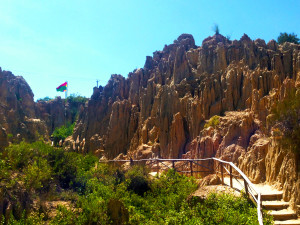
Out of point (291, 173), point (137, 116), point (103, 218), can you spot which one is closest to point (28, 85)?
point (137, 116)

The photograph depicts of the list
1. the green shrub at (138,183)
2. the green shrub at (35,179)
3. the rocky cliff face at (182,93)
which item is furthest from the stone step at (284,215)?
the rocky cliff face at (182,93)

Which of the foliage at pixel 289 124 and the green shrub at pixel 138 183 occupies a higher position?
the foliage at pixel 289 124

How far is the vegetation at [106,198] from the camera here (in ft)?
28.7

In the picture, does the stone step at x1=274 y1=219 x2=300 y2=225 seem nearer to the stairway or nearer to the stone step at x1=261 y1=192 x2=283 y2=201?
the stairway

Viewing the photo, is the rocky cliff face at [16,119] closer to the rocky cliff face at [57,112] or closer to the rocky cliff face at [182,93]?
the rocky cliff face at [182,93]

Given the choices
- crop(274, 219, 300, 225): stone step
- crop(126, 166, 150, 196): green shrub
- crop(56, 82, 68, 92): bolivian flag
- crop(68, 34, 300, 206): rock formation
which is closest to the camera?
crop(274, 219, 300, 225): stone step

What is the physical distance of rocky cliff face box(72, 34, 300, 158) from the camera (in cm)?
2427

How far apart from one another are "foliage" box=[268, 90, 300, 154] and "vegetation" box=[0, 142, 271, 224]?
2.16 metres

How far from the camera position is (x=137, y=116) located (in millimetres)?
35406

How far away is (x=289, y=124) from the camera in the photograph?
866 centimetres

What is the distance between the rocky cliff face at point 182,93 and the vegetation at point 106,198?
10213 mm

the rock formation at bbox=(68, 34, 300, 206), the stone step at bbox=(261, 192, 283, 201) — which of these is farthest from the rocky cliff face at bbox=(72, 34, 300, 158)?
the stone step at bbox=(261, 192, 283, 201)

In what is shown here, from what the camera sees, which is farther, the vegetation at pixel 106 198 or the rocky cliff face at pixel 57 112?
the rocky cliff face at pixel 57 112

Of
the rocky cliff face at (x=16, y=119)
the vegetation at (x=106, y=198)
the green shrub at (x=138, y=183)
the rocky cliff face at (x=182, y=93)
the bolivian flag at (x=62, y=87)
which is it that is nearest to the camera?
the vegetation at (x=106, y=198)
